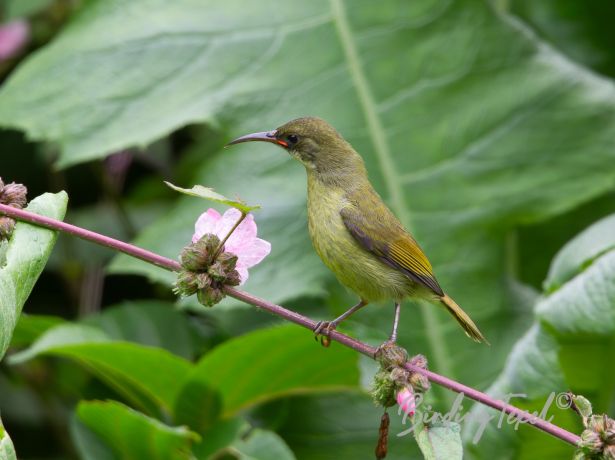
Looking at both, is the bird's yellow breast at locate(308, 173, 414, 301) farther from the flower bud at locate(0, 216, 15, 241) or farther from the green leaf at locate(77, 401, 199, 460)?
the flower bud at locate(0, 216, 15, 241)

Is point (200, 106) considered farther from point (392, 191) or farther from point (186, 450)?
point (186, 450)

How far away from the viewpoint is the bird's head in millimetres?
3051

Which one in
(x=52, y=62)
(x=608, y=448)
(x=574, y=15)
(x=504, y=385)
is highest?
(x=574, y=15)

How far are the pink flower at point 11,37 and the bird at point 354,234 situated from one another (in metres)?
1.95

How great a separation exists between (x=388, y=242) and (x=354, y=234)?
114 millimetres

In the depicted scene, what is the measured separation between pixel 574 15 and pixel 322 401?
2.45 meters

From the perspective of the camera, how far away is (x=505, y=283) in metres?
4.18

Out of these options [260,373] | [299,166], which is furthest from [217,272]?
[299,166]

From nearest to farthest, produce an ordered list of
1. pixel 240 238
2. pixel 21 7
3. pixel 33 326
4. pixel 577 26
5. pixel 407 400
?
pixel 407 400 < pixel 240 238 < pixel 33 326 < pixel 21 7 < pixel 577 26

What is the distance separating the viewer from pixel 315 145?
10.1ft

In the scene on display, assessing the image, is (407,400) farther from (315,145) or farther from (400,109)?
(400,109)

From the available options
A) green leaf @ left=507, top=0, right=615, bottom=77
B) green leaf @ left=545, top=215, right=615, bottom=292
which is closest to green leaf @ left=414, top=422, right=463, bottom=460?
green leaf @ left=545, top=215, right=615, bottom=292

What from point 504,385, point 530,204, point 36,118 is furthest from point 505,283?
point 36,118

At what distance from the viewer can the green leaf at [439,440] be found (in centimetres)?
172
